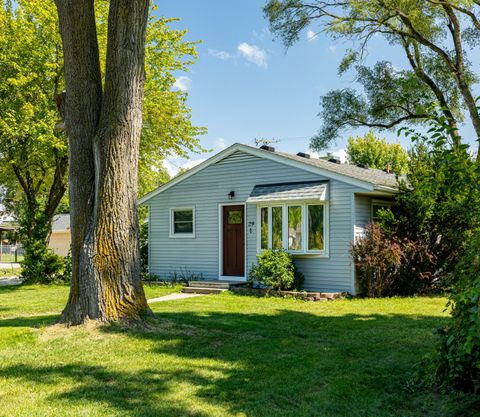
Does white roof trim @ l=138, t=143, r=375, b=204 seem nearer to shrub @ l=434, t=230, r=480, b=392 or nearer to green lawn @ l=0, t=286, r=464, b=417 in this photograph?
green lawn @ l=0, t=286, r=464, b=417

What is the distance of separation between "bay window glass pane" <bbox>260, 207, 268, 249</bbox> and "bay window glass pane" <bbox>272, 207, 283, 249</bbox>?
0.26 meters

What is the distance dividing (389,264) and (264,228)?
3672mm

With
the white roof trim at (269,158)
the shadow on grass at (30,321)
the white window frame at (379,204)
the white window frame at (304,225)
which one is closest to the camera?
the shadow on grass at (30,321)

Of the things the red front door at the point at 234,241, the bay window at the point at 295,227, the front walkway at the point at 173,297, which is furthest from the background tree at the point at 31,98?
the bay window at the point at 295,227

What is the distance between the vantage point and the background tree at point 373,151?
3247cm

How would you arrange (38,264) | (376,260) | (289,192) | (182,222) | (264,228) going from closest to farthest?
(376,260), (289,192), (264,228), (182,222), (38,264)

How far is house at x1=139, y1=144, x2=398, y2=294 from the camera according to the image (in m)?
12.1

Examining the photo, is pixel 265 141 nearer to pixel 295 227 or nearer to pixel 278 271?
pixel 295 227

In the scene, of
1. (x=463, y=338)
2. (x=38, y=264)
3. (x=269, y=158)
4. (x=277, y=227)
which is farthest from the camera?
(x=38, y=264)

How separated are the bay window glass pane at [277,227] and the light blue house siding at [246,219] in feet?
2.07

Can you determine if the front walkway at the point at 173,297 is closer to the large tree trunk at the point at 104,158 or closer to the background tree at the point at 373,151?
the large tree trunk at the point at 104,158

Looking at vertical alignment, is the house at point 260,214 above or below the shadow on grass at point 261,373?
above

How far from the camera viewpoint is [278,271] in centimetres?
1205

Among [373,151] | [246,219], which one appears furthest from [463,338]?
[373,151]
